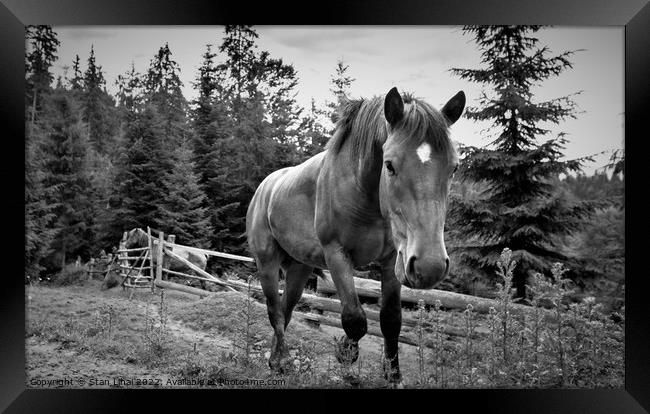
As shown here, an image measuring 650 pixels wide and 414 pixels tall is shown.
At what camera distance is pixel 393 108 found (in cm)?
209

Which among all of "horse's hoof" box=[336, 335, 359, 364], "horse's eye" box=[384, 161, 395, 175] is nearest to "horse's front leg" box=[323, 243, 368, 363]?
"horse's hoof" box=[336, 335, 359, 364]

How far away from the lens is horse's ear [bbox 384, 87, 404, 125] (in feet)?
6.77

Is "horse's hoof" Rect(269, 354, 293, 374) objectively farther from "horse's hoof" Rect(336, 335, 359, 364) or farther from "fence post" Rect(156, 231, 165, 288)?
"fence post" Rect(156, 231, 165, 288)

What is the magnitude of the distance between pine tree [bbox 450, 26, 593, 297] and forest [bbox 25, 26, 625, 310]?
2 centimetres

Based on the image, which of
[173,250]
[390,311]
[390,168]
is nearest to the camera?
[390,168]

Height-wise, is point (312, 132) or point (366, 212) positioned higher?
point (312, 132)

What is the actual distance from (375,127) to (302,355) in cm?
195

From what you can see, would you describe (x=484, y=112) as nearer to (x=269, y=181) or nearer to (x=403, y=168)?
(x=269, y=181)

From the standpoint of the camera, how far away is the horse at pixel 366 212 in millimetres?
1931

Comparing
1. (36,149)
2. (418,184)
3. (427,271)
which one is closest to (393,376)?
(427,271)

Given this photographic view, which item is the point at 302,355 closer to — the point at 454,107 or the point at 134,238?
the point at 454,107

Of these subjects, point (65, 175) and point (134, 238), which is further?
point (134, 238)

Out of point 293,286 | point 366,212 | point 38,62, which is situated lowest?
point 293,286

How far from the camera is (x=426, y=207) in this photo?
6.23ft
